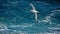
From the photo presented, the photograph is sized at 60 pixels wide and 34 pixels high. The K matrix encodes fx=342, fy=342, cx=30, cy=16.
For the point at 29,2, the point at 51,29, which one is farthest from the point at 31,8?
the point at 51,29

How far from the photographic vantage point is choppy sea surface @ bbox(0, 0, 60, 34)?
11.7 feet

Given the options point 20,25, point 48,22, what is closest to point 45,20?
point 48,22

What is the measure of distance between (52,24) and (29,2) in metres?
0.33

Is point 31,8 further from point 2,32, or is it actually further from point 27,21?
point 2,32

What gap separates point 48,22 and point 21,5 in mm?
334

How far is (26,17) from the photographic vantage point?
3582mm

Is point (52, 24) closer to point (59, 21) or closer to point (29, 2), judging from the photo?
point (59, 21)

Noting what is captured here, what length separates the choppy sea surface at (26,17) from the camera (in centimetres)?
357

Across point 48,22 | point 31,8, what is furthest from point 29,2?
point 48,22

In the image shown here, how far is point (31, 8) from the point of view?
357cm

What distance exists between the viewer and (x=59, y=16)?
3.57 metres

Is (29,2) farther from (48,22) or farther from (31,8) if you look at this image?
(48,22)

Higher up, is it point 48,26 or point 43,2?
point 43,2

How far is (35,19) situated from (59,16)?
9.9 inches
